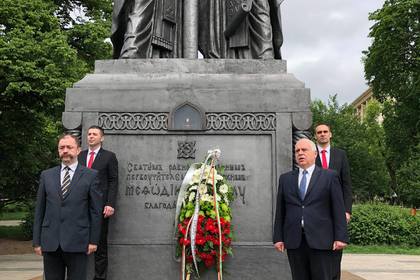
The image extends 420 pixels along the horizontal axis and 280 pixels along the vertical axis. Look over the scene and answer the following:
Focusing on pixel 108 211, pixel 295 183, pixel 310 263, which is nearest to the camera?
pixel 310 263

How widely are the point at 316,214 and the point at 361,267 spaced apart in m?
8.78

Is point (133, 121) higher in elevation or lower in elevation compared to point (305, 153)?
higher

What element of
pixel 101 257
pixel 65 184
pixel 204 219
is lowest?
pixel 101 257

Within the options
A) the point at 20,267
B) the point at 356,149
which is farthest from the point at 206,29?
the point at 356,149

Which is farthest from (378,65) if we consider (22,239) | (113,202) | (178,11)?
(113,202)

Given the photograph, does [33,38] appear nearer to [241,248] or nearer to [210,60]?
[210,60]

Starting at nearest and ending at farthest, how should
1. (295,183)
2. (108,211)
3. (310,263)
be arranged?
(310,263) < (295,183) < (108,211)

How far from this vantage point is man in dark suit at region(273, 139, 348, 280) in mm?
4867

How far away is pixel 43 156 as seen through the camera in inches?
854

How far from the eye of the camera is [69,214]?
16.0ft

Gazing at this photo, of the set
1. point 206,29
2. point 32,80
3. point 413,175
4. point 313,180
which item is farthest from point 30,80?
point 413,175

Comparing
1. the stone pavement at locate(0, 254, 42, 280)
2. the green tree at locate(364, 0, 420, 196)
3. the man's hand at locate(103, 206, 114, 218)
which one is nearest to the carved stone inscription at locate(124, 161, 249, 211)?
the man's hand at locate(103, 206, 114, 218)

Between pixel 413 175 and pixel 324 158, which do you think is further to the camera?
pixel 413 175

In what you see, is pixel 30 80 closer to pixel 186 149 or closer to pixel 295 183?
pixel 186 149
